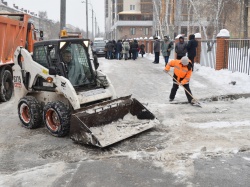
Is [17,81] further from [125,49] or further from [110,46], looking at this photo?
[110,46]

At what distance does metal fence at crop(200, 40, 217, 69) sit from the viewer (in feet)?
48.3

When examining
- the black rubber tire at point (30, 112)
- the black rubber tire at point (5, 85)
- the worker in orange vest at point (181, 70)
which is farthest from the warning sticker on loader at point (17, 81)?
the worker in orange vest at point (181, 70)

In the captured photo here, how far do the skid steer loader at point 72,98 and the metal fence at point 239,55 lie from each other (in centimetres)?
730

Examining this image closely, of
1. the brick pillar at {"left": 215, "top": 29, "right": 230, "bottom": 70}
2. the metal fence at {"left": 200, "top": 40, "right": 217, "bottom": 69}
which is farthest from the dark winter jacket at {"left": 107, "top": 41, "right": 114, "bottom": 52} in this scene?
the brick pillar at {"left": 215, "top": 29, "right": 230, "bottom": 70}

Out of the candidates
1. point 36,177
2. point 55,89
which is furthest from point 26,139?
point 36,177

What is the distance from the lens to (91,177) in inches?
175

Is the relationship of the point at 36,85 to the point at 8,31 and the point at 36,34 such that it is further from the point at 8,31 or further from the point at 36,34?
the point at 36,34

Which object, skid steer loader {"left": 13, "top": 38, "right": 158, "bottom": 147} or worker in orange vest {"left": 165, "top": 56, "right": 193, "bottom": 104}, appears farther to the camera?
worker in orange vest {"left": 165, "top": 56, "right": 193, "bottom": 104}

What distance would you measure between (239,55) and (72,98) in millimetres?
8729

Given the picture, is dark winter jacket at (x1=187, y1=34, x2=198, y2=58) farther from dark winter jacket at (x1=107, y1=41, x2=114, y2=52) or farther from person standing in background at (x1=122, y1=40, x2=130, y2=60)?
dark winter jacket at (x1=107, y1=41, x2=114, y2=52)

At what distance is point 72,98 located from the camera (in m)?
5.96

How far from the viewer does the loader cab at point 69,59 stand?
6.41 meters

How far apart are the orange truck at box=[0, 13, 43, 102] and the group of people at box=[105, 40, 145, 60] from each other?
11.0 metres

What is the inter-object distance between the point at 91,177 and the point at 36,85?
305 centimetres
